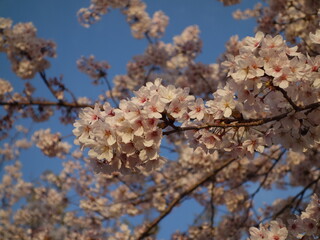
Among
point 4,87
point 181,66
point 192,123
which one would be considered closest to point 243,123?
point 192,123

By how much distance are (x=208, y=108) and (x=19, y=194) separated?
17485 millimetres

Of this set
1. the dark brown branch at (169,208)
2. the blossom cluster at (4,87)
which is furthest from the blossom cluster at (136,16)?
the dark brown branch at (169,208)

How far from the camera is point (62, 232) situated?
11578mm

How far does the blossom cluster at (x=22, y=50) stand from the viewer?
18.0 feet

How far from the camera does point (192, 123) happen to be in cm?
189

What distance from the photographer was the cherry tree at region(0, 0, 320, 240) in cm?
175

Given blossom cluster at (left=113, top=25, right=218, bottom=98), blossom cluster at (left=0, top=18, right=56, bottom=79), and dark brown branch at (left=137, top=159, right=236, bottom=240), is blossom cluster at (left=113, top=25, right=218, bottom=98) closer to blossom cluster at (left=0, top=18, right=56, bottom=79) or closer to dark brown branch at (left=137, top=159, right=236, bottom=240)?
blossom cluster at (left=0, top=18, right=56, bottom=79)

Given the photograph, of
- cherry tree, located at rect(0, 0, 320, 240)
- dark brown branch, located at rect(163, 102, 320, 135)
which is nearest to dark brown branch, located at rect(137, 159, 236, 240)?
cherry tree, located at rect(0, 0, 320, 240)

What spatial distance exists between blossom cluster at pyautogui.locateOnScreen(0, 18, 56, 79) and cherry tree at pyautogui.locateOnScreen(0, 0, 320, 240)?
2 cm

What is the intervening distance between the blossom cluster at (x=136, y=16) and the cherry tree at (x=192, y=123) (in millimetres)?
28

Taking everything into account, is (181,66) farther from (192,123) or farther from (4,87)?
(192,123)

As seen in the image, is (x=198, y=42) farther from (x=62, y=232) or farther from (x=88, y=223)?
(x=62, y=232)

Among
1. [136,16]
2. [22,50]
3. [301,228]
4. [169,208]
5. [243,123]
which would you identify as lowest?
[301,228]

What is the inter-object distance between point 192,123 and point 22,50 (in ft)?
16.0
